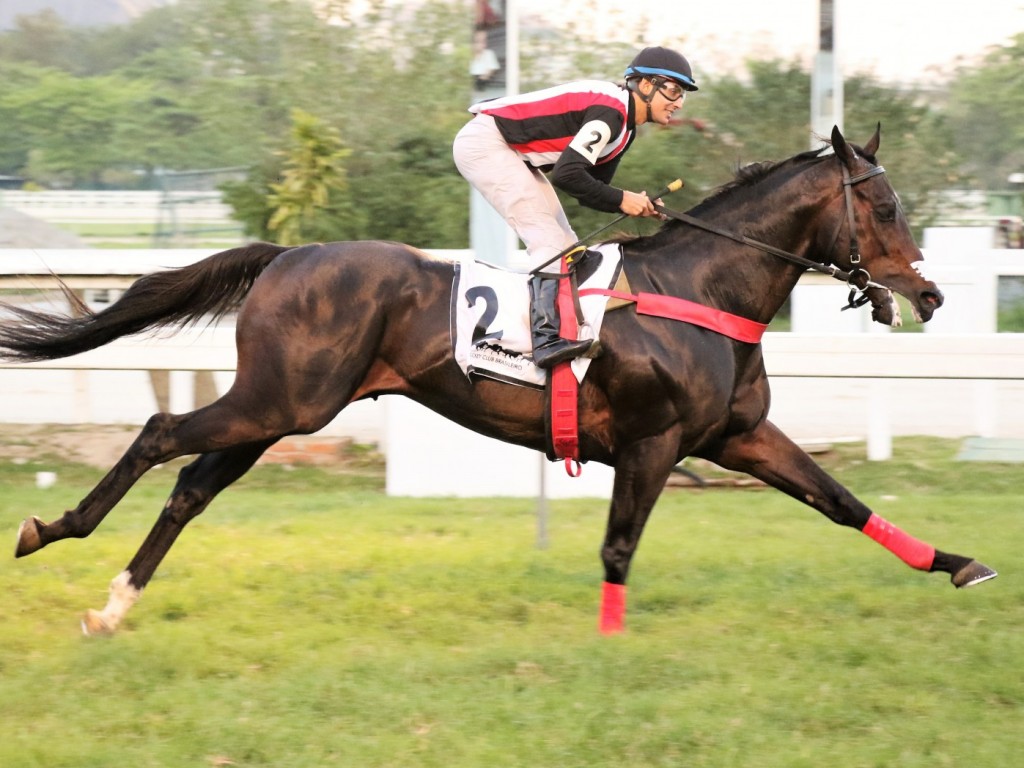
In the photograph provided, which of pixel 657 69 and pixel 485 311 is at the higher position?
pixel 657 69

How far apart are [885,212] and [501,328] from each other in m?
1.61

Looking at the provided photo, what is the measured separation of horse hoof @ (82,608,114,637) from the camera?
5484 millimetres

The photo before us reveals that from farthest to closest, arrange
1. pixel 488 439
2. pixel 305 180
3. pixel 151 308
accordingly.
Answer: pixel 305 180
pixel 488 439
pixel 151 308

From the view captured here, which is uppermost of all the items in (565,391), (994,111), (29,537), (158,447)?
(994,111)

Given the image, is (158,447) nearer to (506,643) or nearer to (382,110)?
(506,643)

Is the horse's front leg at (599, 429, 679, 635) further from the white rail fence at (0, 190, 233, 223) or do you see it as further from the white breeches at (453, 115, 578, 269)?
the white rail fence at (0, 190, 233, 223)

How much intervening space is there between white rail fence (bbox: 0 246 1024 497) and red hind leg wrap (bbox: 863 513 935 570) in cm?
172

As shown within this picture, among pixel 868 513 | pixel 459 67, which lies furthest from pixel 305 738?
pixel 459 67

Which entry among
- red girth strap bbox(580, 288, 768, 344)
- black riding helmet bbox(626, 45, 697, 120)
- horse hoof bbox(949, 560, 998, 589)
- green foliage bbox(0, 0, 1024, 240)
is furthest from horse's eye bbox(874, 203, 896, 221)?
green foliage bbox(0, 0, 1024, 240)

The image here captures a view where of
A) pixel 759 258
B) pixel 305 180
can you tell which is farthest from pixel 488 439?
pixel 305 180

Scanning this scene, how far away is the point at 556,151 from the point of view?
5801mm

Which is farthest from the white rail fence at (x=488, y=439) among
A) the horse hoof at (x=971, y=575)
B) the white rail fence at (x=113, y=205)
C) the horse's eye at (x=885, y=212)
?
the white rail fence at (x=113, y=205)

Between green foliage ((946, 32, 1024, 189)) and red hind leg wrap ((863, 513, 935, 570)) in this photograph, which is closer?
red hind leg wrap ((863, 513, 935, 570))

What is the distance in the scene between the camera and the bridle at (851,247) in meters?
5.60
